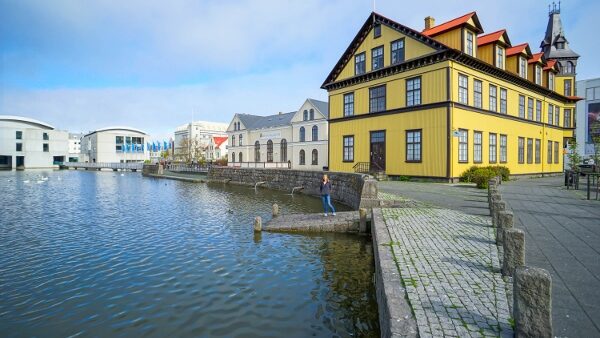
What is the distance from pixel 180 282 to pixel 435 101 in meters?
20.8

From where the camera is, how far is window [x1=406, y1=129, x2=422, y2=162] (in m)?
24.7

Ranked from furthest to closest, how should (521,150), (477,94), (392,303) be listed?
(521,150)
(477,94)
(392,303)

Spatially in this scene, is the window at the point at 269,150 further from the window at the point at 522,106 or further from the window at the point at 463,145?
the window at the point at 463,145

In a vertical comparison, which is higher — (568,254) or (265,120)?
(265,120)

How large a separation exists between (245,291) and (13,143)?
10051cm

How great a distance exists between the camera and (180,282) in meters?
8.33

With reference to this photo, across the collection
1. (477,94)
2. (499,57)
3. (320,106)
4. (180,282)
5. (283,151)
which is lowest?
(180,282)

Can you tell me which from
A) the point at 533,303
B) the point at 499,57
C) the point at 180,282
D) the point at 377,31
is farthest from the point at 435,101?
the point at 533,303

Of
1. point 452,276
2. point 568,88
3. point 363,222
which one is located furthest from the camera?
point 568,88

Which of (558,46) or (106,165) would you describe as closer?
(558,46)

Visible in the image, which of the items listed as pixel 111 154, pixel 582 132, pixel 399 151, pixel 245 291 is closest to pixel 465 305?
pixel 245 291

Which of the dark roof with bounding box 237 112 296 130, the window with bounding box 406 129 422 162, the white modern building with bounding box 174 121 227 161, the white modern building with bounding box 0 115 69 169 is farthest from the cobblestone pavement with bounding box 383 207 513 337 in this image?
the white modern building with bounding box 0 115 69 169

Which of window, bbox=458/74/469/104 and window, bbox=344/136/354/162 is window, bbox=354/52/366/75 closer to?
window, bbox=344/136/354/162

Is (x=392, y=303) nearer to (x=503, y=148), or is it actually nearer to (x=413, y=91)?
(x=413, y=91)
